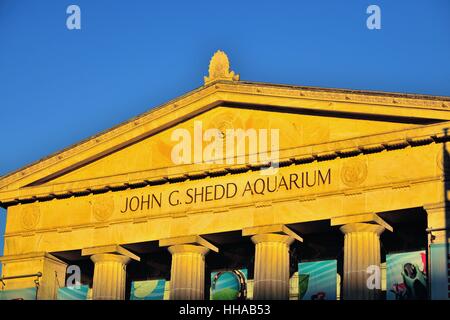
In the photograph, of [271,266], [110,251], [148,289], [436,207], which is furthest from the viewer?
[148,289]

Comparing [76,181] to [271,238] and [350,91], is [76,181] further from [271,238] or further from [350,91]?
[350,91]

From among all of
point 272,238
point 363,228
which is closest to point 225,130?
point 272,238

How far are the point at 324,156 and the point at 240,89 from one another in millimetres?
5852

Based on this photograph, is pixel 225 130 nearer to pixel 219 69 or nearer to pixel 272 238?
pixel 219 69

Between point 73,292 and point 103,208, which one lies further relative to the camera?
point 73,292

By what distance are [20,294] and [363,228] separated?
18.7 metres

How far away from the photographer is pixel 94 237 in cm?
6431

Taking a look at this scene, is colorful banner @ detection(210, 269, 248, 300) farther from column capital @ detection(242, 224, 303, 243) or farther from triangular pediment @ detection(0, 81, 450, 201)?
triangular pediment @ detection(0, 81, 450, 201)

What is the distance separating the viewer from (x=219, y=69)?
207 feet

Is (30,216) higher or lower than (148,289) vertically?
higher

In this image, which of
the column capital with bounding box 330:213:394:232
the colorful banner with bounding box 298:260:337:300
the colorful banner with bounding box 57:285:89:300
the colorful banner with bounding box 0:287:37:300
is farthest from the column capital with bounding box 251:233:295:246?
the colorful banner with bounding box 0:287:37:300

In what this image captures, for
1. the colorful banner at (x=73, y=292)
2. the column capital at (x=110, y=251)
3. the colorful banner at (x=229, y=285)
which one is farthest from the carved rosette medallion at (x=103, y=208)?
the colorful banner at (x=229, y=285)
